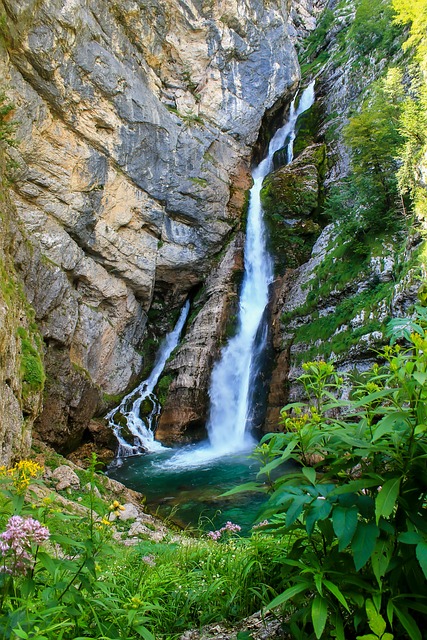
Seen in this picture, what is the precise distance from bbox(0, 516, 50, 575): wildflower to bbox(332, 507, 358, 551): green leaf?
1.12 m

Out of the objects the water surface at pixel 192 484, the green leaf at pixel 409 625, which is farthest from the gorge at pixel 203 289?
the water surface at pixel 192 484

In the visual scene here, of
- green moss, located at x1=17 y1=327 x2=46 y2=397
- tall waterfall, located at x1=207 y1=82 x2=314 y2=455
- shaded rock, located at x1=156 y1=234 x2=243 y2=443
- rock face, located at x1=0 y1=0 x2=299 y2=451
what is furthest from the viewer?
shaded rock, located at x1=156 y1=234 x2=243 y2=443

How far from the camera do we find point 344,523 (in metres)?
1.40

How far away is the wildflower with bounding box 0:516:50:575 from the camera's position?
62.6 inches

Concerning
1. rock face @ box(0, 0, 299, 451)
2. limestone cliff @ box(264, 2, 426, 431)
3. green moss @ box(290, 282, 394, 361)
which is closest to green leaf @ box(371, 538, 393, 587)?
limestone cliff @ box(264, 2, 426, 431)

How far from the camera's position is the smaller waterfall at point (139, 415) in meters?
17.9

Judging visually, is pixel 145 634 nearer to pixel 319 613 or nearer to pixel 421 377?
pixel 319 613

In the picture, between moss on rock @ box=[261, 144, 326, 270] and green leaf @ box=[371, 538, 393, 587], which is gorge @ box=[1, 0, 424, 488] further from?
green leaf @ box=[371, 538, 393, 587]

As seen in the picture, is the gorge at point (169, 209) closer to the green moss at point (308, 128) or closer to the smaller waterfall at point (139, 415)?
the green moss at point (308, 128)

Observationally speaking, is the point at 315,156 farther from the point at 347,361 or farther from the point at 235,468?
the point at 235,468

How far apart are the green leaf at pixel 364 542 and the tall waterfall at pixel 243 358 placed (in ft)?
53.3

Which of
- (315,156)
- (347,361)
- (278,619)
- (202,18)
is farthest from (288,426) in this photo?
(202,18)

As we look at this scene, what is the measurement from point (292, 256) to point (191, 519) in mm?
15131

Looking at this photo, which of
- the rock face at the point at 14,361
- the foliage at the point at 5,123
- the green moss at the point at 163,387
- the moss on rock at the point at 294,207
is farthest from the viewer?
the moss on rock at the point at 294,207
